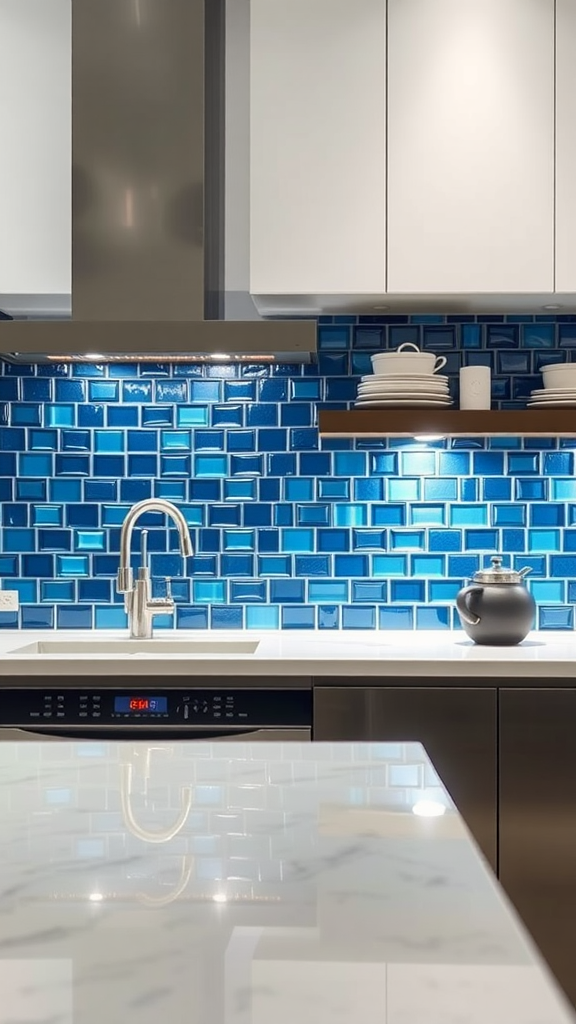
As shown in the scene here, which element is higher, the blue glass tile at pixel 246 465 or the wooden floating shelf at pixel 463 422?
the wooden floating shelf at pixel 463 422

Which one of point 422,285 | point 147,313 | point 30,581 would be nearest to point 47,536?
point 30,581

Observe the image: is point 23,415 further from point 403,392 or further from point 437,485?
point 437,485

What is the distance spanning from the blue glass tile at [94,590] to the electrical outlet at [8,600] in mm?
176

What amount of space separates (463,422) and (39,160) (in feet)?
4.49

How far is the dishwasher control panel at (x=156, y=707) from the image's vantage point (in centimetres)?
246

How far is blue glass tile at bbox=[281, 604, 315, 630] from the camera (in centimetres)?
309

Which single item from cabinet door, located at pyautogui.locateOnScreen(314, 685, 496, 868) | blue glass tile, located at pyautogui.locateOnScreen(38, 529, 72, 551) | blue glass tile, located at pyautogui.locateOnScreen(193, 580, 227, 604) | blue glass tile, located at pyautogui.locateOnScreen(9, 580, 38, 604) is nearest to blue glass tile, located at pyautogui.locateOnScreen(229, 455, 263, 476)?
blue glass tile, located at pyautogui.locateOnScreen(193, 580, 227, 604)

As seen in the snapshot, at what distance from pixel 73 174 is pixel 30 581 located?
47.9 inches

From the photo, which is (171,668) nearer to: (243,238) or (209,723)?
(209,723)

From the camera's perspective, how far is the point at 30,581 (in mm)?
3121

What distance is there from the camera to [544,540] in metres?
3.06

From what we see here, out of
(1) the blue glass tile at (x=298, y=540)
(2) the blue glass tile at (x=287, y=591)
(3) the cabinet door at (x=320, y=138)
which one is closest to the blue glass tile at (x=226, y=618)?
(2) the blue glass tile at (x=287, y=591)

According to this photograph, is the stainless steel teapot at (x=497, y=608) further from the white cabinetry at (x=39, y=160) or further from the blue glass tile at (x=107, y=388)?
the white cabinetry at (x=39, y=160)

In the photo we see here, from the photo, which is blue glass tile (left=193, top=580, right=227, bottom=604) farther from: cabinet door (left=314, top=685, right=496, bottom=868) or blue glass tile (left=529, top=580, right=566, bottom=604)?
blue glass tile (left=529, top=580, right=566, bottom=604)
